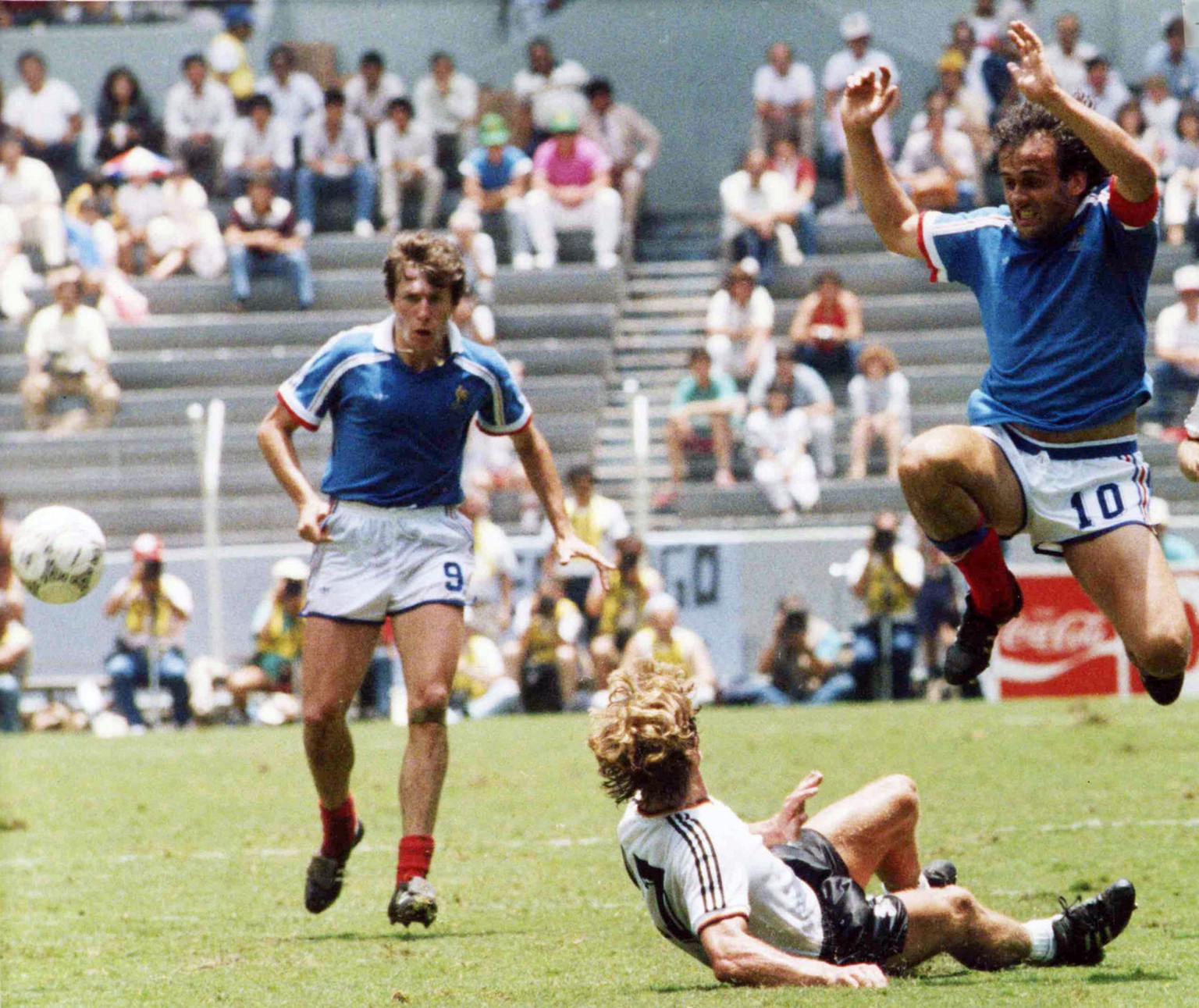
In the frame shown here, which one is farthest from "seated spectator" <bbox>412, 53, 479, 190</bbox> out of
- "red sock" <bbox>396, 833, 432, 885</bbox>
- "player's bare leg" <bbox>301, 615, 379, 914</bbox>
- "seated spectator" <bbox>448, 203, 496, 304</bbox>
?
"red sock" <bbox>396, 833, 432, 885</bbox>

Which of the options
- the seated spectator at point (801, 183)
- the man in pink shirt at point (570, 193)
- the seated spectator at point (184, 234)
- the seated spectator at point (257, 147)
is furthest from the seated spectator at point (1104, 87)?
the seated spectator at point (184, 234)

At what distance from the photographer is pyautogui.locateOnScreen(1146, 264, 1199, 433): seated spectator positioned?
18.6 metres

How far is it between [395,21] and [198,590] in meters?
9.54

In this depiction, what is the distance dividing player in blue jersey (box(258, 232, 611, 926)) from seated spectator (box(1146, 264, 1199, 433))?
11.4 metres

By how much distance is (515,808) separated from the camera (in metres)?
11.4

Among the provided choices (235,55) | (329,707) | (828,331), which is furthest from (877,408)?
(329,707)

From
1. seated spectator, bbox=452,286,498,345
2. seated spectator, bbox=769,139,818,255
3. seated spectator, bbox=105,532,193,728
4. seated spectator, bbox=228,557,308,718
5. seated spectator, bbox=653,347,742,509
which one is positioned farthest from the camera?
seated spectator, bbox=769,139,818,255

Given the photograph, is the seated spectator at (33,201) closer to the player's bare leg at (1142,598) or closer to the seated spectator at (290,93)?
the seated spectator at (290,93)

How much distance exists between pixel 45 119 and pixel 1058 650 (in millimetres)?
13152

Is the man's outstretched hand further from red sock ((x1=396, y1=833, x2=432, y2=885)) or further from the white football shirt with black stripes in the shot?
red sock ((x1=396, y1=833, x2=432, y2=885))

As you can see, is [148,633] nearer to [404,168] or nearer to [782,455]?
[782,455]

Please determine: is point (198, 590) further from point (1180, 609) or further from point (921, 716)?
point (1180, 609)

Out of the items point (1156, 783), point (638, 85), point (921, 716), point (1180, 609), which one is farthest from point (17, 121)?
point (1180, 609)

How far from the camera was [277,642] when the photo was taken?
56.3 ft
